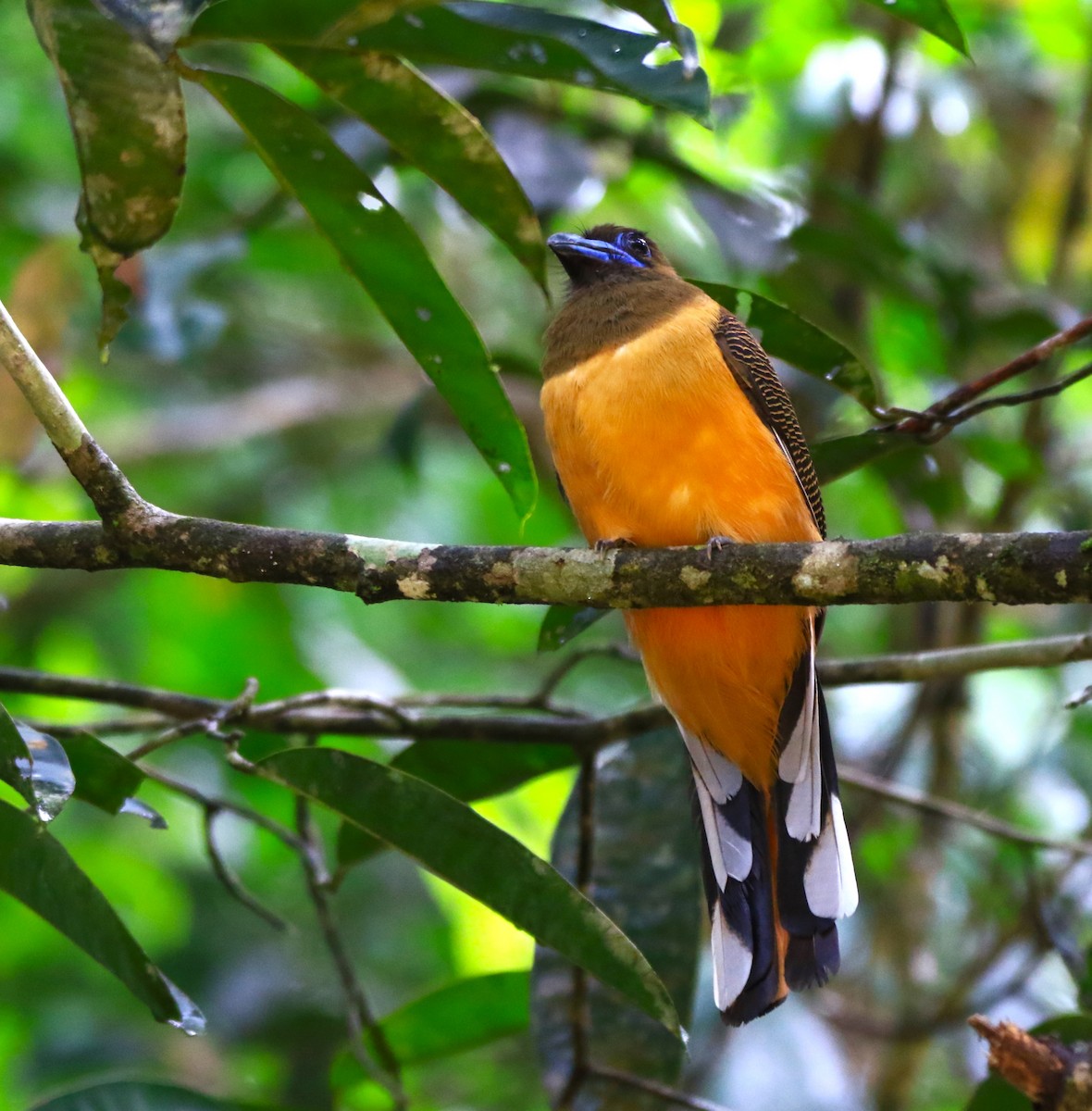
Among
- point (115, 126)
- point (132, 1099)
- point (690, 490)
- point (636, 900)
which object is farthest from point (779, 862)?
point (115, 126)

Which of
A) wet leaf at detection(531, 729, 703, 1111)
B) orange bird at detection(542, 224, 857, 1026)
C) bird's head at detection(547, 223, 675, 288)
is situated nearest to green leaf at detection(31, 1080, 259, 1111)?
wet leaf at detection(531, 729, 703, 1111)

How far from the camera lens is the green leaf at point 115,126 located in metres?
2.03

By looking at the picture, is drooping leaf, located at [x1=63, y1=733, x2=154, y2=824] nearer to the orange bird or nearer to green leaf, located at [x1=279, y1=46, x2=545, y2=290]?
the orange bird

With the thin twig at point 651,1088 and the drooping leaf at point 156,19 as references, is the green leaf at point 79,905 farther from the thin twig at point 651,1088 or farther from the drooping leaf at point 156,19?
the drooping leaf at point 156,19

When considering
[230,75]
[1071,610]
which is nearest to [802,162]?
[1071,610]

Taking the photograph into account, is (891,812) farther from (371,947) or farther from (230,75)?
(230,75)

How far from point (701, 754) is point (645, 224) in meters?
3.25

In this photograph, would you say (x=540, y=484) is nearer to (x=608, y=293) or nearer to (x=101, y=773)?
(x=608, y=293)

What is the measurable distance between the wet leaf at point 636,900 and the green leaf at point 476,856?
28.7 inches

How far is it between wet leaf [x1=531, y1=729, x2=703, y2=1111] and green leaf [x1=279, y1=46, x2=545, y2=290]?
1294mm

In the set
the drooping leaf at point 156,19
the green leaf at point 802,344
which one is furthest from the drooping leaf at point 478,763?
the drooping leaf at point 156,19

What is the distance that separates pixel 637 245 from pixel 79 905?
7.42 ft

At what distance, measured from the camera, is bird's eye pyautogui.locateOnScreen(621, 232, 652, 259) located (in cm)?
367

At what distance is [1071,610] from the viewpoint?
5.16 meters
